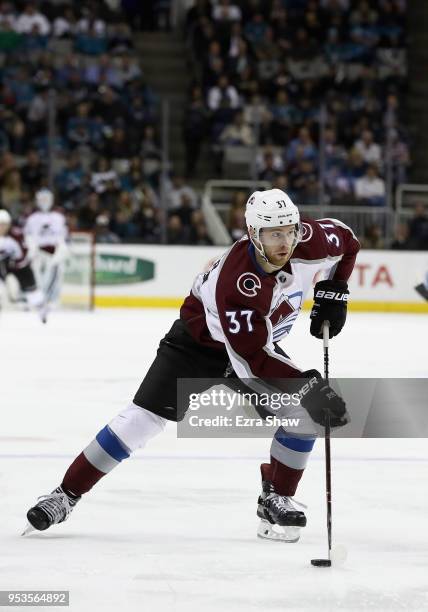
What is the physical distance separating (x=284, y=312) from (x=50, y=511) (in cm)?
90

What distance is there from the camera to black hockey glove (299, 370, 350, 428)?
3912 mm

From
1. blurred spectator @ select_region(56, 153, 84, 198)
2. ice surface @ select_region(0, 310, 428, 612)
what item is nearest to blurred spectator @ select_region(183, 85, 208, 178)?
blurred spectator @ select_region(56, 153, 84, 198)

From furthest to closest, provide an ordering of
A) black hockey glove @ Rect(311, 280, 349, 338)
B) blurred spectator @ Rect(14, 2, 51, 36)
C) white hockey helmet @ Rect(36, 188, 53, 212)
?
blurred spectator @ Rect(14, 2, 51, 36)
white hockey helmet @ Rect(36, 188, 53, 212)
black hockey glove @ Rect(311, 280, 349, 338)

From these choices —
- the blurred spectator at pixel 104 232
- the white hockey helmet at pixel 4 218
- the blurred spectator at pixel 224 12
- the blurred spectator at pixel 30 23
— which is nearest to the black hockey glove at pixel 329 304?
the white hockey helmet at pixel 4 218

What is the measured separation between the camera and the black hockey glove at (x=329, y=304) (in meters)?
4.37

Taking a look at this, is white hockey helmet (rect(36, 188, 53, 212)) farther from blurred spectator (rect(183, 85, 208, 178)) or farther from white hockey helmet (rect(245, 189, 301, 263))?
white hockey helmet (rect(245, 189, 301, 263))

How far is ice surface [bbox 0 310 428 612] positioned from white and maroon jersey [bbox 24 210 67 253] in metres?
7.53

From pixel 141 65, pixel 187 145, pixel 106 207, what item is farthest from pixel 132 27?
pixel 106 207

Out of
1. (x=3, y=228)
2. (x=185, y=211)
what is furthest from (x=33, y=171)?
(x=185, y=211)

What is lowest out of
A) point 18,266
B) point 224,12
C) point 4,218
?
point 18,266

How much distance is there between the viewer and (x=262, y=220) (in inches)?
158

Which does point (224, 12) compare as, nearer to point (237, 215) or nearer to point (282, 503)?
point (237, 215)

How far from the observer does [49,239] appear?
51.1ft

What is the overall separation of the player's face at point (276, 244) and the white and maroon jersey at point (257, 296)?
54 mm
